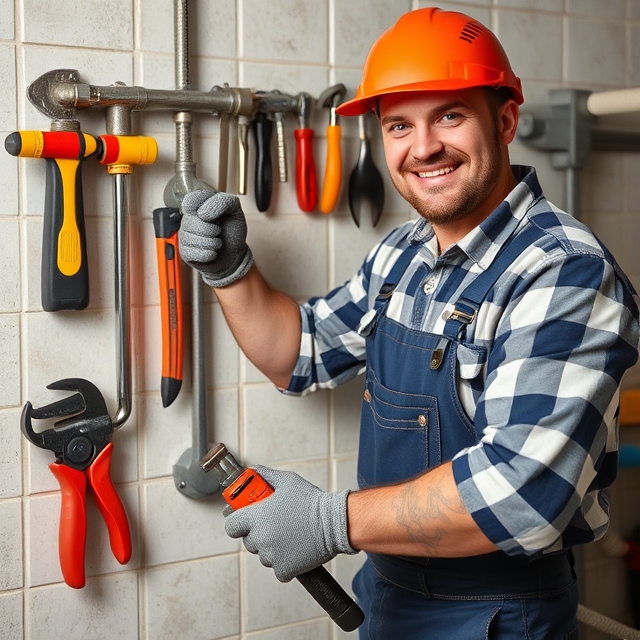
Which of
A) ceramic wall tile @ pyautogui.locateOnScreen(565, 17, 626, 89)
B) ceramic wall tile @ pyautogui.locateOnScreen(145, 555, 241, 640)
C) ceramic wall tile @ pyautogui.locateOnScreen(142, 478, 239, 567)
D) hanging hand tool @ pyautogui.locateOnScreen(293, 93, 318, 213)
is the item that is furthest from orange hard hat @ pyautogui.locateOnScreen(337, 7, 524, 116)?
ceramic wall tile @ pyautogui.locateOnScreen(145, 555, 241, 640)

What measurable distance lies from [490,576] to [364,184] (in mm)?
671

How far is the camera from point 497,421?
102cm

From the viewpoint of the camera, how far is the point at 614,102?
158 cm

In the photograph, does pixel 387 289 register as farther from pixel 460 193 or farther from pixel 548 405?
pixel 548 405

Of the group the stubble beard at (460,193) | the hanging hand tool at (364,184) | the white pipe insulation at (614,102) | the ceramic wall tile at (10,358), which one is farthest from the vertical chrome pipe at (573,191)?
the ceramic wall tile at (10,358)

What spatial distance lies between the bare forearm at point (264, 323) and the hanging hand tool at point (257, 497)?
0.28 m

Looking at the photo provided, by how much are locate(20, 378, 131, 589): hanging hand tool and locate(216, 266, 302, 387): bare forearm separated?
0.23 m

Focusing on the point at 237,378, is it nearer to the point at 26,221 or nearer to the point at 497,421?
the point at 26,221

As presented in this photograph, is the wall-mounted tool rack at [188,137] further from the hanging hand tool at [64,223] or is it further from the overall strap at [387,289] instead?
the overall strap at [387,289]

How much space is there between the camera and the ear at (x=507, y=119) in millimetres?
1238

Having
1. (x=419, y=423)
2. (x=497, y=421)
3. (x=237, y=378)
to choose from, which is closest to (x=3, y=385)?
(x=237, y=378)

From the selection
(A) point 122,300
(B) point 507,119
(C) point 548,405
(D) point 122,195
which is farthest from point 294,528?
(B) point 507,119

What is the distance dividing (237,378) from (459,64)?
0.62 m

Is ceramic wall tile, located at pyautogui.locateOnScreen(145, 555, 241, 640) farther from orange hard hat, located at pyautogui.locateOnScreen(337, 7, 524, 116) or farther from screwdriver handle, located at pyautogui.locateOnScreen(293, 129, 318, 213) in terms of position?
orange hard hat, located at pyautogui.locateOnScreen(337, 7, 524, 116)
